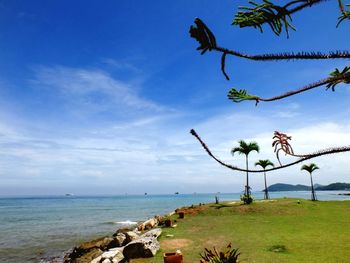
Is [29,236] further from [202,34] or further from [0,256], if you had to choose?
[202,34]

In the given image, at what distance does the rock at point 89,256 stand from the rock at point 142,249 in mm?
5445

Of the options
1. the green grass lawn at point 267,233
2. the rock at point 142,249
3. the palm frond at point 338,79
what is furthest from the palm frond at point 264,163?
the palm frond at point 338,79

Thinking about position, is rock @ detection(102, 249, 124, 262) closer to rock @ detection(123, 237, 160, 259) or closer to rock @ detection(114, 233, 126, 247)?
rock @ detection(123, 237, 160, 259)

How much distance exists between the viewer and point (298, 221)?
26969 millimetres

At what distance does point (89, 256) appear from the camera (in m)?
23.1

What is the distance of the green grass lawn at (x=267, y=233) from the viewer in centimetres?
1627

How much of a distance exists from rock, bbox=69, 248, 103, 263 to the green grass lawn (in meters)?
5.00

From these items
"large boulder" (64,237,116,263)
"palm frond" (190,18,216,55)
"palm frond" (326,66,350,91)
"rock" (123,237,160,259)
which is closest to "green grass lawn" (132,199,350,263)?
"rock" (123,237,160,259)

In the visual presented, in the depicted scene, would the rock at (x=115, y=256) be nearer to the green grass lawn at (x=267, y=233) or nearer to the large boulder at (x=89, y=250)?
the green grass lawn at (x=267, y=233)

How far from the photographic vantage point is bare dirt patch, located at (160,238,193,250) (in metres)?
18.9

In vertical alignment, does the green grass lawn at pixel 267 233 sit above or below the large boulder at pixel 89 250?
above

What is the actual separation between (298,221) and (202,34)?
88.8ft

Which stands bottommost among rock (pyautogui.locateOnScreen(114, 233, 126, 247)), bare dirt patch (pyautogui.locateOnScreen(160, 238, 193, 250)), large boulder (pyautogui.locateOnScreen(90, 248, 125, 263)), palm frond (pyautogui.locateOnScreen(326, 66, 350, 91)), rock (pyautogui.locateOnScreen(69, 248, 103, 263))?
rock (pyautogui.locateOnScreen(69, 248, 103, 263))

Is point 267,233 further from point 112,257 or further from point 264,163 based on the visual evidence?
point 264,163
